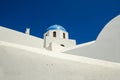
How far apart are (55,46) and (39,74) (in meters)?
10.0

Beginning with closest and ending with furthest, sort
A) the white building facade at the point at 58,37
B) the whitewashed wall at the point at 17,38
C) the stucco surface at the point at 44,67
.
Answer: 1. the stucco surface at the point at 44,67
2. the whitewashed wall at the point at 17,38
3. the white building facade at the point at 58,37

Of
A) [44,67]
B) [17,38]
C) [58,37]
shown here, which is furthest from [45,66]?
[58,37]

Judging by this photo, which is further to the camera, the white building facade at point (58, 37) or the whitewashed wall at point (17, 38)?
the white building facade at point (58, 37)

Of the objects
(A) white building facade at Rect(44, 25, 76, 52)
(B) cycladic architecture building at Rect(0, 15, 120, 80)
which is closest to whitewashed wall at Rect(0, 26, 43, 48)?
(A) white building facade at Rect(44, 25, 76, 52)

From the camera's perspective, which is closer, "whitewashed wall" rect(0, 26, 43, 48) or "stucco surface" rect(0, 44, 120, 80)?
"stucco surface" rect(0, 44, 120, 80)

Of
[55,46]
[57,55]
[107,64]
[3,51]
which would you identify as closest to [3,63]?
[3,51]

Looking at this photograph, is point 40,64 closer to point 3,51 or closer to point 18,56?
point 18,56

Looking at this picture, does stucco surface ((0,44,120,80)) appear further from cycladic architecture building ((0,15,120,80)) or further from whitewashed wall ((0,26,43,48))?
whitewashed wall ((0,26,43,48))

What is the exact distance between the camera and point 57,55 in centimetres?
512

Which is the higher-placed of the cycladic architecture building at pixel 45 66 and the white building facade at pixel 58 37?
the white building facade at pixel 58 37

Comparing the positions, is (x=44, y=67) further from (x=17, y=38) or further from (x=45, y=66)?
(x=17, y=38)

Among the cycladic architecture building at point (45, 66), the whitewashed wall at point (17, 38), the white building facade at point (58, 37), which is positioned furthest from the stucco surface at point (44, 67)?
the white building facade at point (58, 37)

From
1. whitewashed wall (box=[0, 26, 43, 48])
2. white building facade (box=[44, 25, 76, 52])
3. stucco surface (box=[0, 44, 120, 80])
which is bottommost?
stucco surface (box=[0, 44, 120, 80])

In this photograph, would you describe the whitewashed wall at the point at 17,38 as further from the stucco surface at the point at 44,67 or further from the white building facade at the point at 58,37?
the stucco surface at the point at 44,67
